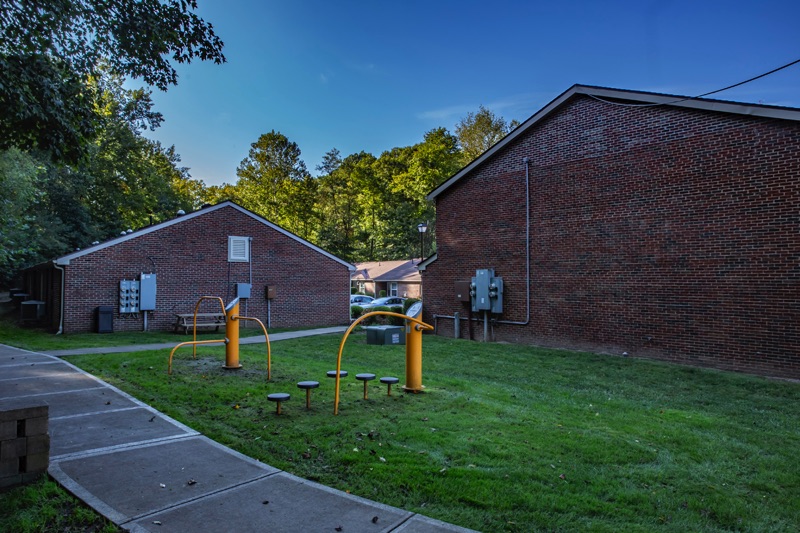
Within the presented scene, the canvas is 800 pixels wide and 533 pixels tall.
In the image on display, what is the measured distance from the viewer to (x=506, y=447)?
16.5 feet

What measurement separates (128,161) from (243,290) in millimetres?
18238

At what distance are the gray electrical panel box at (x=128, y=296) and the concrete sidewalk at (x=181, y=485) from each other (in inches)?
494

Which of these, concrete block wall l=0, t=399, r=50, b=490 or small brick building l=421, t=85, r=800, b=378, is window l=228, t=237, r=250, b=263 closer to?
small brick building l=421, t=85, r=800, b=378

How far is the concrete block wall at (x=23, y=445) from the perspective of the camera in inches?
155

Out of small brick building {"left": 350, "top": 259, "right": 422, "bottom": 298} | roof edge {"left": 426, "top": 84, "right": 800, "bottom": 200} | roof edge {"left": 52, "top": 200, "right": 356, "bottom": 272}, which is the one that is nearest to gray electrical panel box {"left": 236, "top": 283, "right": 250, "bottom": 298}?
roof edge {"left": 52, "top": 200, "right": 356, "bottom": 272}

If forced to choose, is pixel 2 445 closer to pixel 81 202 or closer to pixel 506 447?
pixel 506 447

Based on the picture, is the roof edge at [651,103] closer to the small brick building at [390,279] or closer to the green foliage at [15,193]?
the green foliage at [15,193]

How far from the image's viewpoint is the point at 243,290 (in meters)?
20.2

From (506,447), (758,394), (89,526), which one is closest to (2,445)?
(89,526)

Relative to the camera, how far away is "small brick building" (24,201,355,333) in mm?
17031

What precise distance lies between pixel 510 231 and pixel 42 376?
1225cm

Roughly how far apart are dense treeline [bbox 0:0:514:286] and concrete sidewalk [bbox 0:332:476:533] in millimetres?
5093

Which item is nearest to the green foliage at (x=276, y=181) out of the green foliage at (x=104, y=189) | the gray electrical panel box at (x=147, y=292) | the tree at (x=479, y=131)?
the green foliage at (x=104, y=189)

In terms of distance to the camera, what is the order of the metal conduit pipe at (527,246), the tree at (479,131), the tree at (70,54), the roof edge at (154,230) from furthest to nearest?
the tree at (479,131) → the roof edge at (154,230) → the metal conduit pipe at (527,246) → the tree at (70,54)
